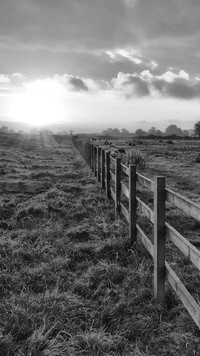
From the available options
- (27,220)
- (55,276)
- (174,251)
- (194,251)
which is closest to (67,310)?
(55,276)

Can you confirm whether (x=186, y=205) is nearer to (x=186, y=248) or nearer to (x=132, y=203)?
(x=186, y=248)

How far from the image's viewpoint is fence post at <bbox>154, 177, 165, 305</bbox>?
496cm

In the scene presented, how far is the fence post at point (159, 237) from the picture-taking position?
16.3ft

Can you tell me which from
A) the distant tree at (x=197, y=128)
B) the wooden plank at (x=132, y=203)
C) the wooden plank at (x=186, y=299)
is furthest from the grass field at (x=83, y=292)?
the distant tree at (x=197, y=128)

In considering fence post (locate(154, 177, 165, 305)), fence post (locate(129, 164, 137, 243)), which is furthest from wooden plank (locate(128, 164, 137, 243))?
fence post (locate(154, 177, 165, 305))

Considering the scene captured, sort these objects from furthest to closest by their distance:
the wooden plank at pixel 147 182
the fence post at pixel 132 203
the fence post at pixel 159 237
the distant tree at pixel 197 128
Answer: the distant tree at pixel 197 128 → the fence post at pixel 132 203 → the wooden plank at pixel 147 182 → the fence post at pixel 159 237

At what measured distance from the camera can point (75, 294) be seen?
5.38 metres

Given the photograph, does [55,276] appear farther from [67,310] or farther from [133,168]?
[133,168]

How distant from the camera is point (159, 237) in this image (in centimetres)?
501

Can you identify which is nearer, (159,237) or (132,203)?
(159,237)

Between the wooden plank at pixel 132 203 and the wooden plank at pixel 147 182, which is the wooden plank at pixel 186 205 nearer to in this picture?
the wooden plank at pixel 147 182

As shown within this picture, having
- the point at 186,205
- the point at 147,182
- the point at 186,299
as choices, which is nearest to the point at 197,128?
the point at 147,182

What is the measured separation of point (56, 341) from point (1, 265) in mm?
2764

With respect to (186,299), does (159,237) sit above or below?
above
